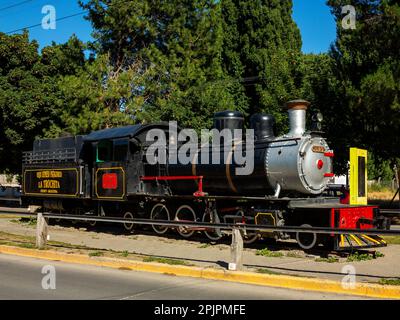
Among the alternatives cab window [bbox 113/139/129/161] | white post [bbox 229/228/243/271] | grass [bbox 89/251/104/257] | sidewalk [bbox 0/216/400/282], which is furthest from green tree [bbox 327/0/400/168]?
grass [bbox 89/251/104/257]

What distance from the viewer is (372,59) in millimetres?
18391

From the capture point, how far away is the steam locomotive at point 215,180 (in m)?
11.9

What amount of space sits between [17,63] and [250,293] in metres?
24.1

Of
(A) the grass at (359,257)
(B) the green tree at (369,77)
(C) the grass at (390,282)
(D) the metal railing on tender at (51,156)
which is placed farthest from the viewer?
(D) the metal railing on tender at (51,156)

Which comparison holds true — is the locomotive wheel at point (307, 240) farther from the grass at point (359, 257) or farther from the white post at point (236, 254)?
the white post at point (236, 254)

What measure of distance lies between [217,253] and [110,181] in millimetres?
6098

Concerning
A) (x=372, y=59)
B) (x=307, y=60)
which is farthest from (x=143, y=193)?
(x=307, y=60)

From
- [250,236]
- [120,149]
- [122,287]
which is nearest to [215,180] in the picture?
[250,236]

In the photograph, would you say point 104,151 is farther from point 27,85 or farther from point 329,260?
point 27,85

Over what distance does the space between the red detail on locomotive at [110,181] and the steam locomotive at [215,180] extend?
0.03 metres

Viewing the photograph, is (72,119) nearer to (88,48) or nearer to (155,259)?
(88,48)

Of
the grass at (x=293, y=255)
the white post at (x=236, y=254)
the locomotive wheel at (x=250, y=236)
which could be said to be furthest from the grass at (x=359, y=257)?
the white post at (x=236, y=254)

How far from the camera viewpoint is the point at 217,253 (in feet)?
36.6

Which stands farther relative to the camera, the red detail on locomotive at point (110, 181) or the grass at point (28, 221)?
the grass at point (28, 221)
